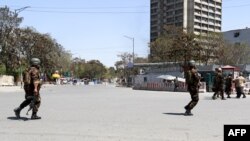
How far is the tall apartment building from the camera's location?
140m

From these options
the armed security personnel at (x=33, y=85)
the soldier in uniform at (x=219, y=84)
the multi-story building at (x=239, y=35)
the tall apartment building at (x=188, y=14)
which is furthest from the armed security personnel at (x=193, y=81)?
the tall apartment building at (x=188, y=14)

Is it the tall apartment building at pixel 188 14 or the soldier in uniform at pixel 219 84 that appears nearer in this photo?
the soldier in uniform at pixel 219 84

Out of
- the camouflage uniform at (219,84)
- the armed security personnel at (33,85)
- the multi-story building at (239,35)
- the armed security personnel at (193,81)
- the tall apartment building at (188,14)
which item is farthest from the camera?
the tall apartment building at (188,14)

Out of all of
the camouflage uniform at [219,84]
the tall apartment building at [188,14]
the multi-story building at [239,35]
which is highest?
the tall apartment building at [188,14]

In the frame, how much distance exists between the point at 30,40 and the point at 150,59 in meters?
23.9

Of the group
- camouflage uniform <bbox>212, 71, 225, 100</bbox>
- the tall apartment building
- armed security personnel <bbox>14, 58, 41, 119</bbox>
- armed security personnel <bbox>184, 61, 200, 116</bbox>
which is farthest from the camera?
the tall apartment building

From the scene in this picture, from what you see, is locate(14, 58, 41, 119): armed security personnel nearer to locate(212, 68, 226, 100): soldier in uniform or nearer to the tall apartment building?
locate(212, 68, 226, 100): soldier in uniform

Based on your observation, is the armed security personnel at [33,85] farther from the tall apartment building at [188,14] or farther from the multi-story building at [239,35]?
the tall apartment building at [188,14]

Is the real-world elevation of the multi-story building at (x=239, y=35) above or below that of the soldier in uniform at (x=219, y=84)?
above

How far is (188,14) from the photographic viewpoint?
472 ft

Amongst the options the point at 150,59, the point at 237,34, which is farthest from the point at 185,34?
the point at 237,34

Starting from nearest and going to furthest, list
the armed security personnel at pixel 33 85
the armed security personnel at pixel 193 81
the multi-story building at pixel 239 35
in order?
the armed security personnel at pixel 33 85 → the armed security personnel at pixel 193 81 → the multi-story building at pixel 239 35

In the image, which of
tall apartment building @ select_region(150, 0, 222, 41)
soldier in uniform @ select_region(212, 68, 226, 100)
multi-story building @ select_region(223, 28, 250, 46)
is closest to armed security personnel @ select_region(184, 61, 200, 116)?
soldier in uniform @ select_region(212, 68, 226, 100)

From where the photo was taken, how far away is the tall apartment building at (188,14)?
459 feet
